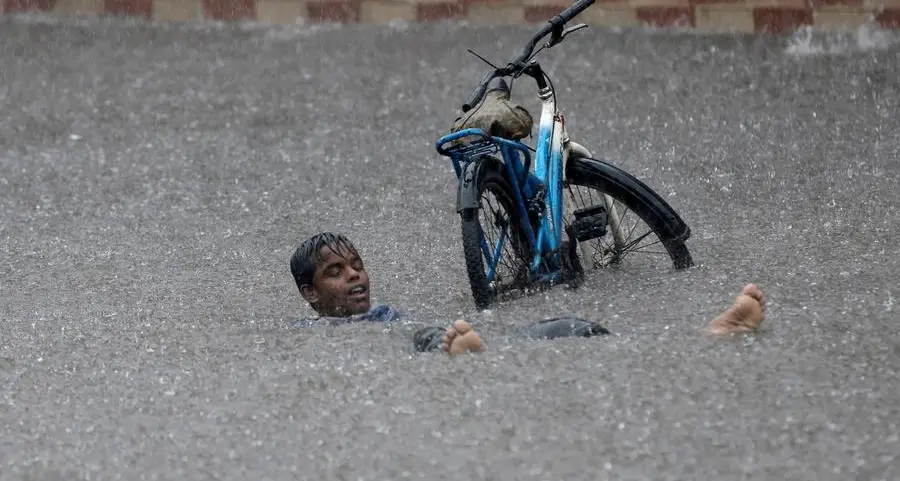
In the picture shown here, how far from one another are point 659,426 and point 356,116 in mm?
6259

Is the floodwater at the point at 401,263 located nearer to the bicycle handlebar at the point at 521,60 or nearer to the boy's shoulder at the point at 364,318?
the boy's shoulder at the point at 364,318

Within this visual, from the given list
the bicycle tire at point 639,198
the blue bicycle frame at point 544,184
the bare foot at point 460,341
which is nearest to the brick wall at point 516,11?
the bicycle tire at point 639,198

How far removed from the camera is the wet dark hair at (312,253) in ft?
18.0

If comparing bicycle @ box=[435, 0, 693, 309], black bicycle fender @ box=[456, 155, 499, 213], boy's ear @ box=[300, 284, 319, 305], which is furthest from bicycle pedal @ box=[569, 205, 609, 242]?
boy's ear @ box=[300, 284, 319, 305]

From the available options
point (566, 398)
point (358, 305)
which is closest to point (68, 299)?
point (358, 305)

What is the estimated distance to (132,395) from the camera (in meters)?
4.59

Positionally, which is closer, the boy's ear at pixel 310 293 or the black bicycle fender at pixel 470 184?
the black bicycle fender at pixel 470 184

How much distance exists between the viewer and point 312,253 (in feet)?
18.1

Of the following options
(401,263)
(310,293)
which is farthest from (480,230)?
(401,263)

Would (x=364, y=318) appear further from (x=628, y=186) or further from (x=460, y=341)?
(x=628, y=186)

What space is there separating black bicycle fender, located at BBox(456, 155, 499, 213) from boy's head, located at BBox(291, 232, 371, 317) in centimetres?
45

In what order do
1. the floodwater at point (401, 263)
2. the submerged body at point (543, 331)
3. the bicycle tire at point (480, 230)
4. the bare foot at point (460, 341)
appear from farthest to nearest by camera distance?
the bicycle tire at point (480, 230)
the submerged body at point (543, 331)
the bare foot at point (460, 341)
the floodwater at point (401, 263)

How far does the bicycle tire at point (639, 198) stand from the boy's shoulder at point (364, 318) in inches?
40.0

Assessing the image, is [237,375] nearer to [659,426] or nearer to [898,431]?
[659,426]
